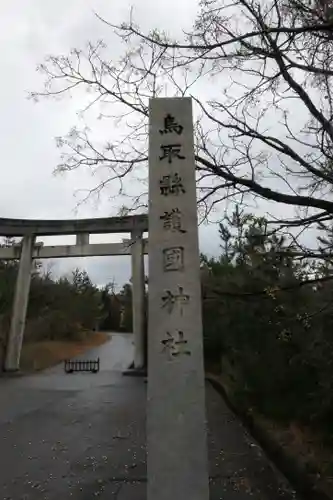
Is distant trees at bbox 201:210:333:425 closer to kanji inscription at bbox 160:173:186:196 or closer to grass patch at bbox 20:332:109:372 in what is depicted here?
kanji inscription at bbox 160:173:186:196

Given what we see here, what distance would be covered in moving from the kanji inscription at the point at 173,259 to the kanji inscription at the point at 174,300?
194mm

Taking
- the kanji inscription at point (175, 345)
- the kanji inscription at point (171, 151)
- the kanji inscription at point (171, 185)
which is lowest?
the kanji inscription at point (175, 345)

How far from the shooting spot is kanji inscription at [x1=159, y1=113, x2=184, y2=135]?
420 cm

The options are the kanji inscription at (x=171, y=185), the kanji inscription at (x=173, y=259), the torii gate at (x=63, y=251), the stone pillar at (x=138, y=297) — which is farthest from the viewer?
the torii gate at (x=63, y=251)

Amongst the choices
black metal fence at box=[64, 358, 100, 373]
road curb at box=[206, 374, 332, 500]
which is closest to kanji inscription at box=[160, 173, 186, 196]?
road curb at box=[206, 374, 332, 500]

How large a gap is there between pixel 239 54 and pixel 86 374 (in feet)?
49.5

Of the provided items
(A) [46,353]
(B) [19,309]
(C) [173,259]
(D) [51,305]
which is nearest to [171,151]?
(C) [173,259]

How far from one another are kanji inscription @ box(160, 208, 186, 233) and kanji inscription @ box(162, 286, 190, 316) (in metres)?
0.52

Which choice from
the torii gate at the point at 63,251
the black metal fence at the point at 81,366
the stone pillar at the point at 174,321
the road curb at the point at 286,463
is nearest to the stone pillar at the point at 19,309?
the torii gate at the point at 63,251

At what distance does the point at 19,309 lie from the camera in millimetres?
16312

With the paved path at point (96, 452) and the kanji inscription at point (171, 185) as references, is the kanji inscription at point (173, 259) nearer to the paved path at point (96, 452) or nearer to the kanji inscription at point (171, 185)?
the kanji inscription at point (171, 185)

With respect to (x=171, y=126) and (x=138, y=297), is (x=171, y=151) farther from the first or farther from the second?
(x=138, y=297)

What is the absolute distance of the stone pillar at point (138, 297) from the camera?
15492 mm

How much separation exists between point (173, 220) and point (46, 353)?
69.4 feet
